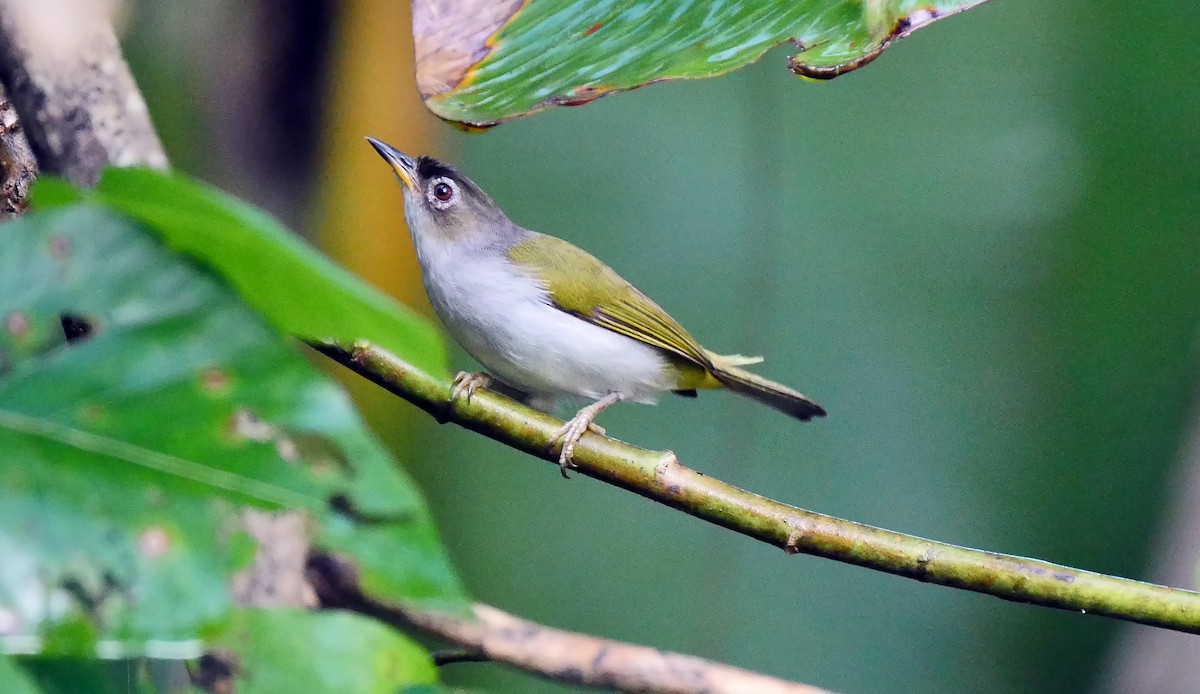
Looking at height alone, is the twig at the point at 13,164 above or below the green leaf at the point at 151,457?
above

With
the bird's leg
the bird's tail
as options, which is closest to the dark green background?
the bird's tail

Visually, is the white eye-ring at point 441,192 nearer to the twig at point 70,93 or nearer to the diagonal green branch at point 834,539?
the twig at point 70,93

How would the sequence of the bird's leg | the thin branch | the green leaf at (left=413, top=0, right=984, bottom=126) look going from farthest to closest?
the thin branch, the bird's leg, the green leaf at (left=413, top=0, right=984, bottom=126)

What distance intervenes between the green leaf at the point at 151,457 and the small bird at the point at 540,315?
0.62m

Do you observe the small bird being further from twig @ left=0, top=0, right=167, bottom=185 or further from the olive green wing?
twig @ left=0, top=0, right=167, bottom=185

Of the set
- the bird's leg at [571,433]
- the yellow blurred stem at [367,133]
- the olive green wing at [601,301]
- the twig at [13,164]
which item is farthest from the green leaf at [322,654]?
the yellow blurred stem at [367,133]

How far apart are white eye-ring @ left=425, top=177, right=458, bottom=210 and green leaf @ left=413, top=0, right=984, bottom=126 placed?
14.3 inches

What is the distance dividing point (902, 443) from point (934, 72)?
23.3 inches

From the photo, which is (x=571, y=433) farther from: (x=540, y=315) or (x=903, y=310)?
(x=903, y=310)

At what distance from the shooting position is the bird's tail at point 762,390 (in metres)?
1.01

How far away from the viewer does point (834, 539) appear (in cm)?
60

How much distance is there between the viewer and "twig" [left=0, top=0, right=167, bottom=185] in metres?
0.72

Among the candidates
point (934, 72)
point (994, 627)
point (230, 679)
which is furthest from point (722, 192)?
point (230, 679)

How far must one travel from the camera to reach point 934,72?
1.41 m
